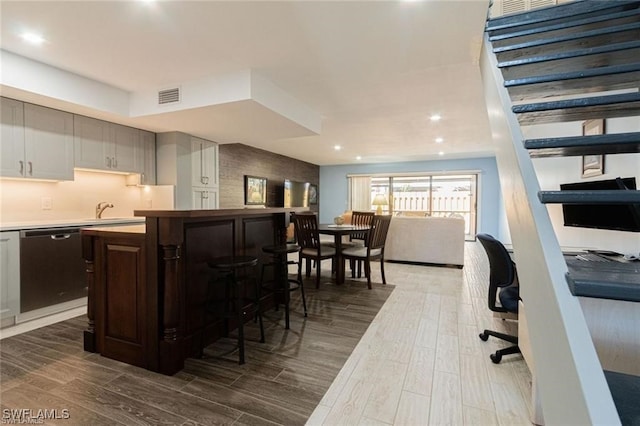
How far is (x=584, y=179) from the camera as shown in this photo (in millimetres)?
2986

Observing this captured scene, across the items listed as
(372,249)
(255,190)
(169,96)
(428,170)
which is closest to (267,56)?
(169,96)

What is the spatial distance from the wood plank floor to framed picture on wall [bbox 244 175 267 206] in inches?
159

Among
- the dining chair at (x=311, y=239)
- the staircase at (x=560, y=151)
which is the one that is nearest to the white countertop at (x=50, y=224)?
the dining chair at (x=311, y=239)

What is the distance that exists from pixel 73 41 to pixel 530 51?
3.65 meters

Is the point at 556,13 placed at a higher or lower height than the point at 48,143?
higher

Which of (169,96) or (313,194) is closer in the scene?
(169,96)

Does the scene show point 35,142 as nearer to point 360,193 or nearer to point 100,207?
point 100,207

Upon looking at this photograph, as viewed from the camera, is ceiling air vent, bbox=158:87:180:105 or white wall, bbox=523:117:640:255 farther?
ceiling air vent, bbox=158:87:180:105

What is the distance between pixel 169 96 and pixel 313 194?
6.65 m

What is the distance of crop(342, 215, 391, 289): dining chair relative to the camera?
4.12m

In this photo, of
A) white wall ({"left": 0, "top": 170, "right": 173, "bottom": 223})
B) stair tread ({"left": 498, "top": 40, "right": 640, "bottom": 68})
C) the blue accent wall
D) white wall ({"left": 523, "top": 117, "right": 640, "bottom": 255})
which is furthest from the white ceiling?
the blue accent wall

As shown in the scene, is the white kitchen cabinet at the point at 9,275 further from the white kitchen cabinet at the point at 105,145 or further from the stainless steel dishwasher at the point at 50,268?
the white kitchen cabinet at the point at 105,145

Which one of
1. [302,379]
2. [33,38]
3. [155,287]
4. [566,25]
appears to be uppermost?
[33,38]

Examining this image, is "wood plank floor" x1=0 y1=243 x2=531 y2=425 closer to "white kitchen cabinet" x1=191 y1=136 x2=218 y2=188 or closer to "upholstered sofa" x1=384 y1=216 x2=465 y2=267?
"upholstered sofa" x1=384 y1=216 x2=465 y2=267
